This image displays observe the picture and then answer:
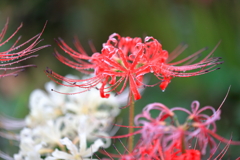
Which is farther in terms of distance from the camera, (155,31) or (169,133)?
(155,31)

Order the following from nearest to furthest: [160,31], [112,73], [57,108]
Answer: [112,73] < [57,108] < [160,31]

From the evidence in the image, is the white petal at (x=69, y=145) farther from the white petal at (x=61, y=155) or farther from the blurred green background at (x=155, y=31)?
the blurred green background at (x=155, y=31)

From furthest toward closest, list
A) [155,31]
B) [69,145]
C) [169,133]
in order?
[155,31] < [69,145] < [169,133]

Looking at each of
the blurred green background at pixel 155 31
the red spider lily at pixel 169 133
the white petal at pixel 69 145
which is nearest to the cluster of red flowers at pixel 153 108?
the red spider lily at pixel 169 133

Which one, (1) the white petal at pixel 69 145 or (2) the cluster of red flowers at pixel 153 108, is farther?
(1) the white petal at pixel 69 145

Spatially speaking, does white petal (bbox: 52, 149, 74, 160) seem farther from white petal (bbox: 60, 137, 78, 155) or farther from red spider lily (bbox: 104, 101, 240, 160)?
red spider lily (bbox: 104, 101, 240, 160)

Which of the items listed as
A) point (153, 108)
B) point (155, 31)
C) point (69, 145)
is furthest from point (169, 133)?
point (155, 31)

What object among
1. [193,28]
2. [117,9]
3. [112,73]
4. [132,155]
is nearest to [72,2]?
[117,9]

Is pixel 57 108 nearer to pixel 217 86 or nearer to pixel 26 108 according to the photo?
pixel 26 108

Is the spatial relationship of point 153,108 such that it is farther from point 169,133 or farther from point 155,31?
point 155,31
